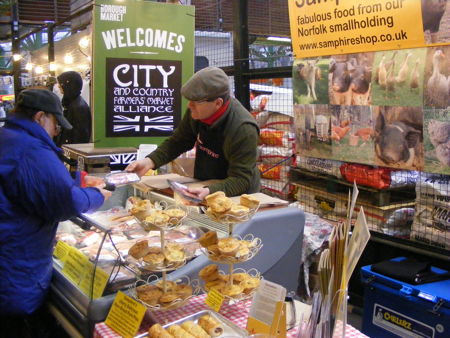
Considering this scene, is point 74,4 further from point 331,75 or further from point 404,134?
point 404,134

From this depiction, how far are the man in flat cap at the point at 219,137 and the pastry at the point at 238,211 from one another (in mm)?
605

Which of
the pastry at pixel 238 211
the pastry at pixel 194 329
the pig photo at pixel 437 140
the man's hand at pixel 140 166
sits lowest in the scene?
the pastry at pixel 194 329

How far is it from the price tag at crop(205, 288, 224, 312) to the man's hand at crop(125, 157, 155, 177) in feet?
4.55

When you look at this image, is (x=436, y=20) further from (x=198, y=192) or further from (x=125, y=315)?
(x=125, y=315)

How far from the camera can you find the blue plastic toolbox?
2975 mm

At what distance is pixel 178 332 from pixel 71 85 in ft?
16.3

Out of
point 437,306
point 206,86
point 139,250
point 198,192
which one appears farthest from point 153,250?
point 437,306

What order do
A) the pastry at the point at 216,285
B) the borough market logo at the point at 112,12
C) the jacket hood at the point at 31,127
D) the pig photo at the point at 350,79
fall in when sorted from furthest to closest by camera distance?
the borough market logo at the point at 112,12, the pig photo at the point at 350,79, the jacket hood at the point at 31,127, the pastry at the point at 216,285

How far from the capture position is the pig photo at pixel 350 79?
3.65m

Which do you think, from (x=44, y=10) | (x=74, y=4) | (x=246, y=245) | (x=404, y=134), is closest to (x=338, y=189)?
(x=404, y=134)

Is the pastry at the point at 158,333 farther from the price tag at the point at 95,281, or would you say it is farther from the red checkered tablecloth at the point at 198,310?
the price tag at the point at 95,281

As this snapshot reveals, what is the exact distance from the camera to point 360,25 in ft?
11.8

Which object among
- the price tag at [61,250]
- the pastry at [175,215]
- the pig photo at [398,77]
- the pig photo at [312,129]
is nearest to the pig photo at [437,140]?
the pig photo at [398,77]

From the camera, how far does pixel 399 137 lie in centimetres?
347
